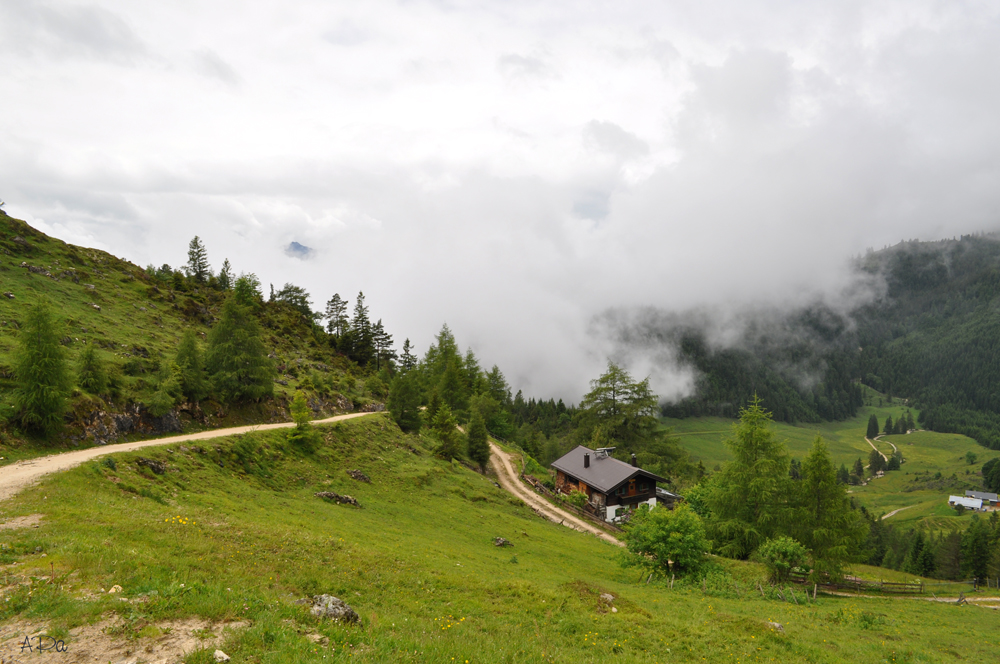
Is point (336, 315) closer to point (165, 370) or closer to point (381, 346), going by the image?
point (381, 346)

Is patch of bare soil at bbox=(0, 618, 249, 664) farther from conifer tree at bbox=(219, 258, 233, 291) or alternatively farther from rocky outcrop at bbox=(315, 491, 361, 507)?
conifer tree at bbox=(219, 258, 233, 291)

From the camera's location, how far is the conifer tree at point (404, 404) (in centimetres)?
6319

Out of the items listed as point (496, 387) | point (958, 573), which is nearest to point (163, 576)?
point (496, 387)

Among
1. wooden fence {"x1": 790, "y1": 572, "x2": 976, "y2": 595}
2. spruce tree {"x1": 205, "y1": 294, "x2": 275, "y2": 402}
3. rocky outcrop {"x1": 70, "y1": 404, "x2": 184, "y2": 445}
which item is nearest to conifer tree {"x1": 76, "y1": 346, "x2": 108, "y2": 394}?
→ rocky outcrop {"x1": 70, "y1": 404, "x2": 184, "y2": 445}

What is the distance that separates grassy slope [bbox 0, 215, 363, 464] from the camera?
4003 centimetres

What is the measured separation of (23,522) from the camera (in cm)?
1631

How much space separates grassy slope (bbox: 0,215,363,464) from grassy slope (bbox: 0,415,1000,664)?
12.5 m

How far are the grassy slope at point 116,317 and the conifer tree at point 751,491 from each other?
156ft

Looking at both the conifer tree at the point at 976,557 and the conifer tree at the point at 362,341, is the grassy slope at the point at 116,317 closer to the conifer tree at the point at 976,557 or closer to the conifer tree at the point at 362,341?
the conifer tree at the point at 362,341

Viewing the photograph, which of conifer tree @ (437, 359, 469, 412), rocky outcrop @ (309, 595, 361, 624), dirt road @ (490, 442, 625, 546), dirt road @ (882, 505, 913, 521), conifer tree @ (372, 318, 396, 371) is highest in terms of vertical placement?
conifer tree @ (372, 318, 396, 371)

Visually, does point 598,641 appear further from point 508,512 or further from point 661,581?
point 508,512

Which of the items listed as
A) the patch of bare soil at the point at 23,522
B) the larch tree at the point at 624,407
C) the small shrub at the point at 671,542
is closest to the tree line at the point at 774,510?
the small shrub at the point at 671,542

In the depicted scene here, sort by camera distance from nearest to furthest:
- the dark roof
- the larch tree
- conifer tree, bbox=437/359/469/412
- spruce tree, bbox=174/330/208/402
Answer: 1. spruce tree, bbox=174/330/208/402
2. the dark roof
3. the larch tree
4. conifer tree, bbox=437/359/469/412

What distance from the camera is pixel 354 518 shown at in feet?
102
